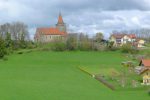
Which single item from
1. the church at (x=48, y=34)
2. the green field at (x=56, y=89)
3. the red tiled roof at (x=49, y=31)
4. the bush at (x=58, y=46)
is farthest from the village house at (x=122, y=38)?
the green field at (x=56, y=89)

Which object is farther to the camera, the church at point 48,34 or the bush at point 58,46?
the church at point 48,34

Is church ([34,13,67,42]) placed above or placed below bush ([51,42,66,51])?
above

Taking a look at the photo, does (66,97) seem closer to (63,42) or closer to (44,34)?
(63,42)

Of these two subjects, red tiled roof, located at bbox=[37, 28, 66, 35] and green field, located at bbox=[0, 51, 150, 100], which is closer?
green field, located at bbox=[0, 51, 150, 100]

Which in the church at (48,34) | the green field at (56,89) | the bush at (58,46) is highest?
the church at (48,34)

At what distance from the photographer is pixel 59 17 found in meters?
129

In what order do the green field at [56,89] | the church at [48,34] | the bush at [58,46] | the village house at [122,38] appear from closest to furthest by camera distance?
the green field at [56,89] → the bush at [58,46] → the church at [48,34] → the village house at [122,38]

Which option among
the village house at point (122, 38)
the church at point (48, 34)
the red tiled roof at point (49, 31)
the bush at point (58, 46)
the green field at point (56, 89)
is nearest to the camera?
the green field at point (56, 89)

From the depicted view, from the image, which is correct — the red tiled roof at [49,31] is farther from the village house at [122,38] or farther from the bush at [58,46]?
the bush at [58,46]

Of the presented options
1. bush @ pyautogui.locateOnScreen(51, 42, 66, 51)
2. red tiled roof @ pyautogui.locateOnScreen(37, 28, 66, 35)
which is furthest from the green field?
red tiled roof @ pyautogui.locateOnScreen(37, 28, 66, 35)

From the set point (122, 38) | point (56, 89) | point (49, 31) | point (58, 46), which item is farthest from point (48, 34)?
point (56, 89)

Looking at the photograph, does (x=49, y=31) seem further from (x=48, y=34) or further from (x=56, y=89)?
(x=56, y=89)

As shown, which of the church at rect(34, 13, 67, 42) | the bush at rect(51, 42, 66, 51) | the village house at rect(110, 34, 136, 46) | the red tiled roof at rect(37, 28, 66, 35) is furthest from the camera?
the village house at rect(110, 34, 136, 46)

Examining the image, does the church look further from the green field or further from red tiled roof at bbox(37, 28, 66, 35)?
the green field
